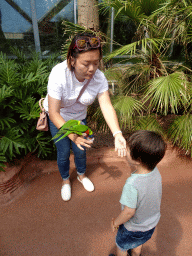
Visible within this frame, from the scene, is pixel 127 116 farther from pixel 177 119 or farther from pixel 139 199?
pixel 139 199

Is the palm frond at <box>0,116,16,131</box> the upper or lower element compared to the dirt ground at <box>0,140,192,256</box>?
upper

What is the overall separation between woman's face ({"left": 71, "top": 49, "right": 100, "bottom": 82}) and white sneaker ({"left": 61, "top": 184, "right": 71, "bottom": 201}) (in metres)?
1.32

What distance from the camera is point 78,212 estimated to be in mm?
1927

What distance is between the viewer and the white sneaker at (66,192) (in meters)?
2.04

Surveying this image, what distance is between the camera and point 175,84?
2.02 meters

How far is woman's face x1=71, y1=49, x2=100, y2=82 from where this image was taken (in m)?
1.24

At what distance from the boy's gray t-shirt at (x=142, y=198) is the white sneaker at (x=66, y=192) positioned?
108 centimetres

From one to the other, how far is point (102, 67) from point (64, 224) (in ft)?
6.68

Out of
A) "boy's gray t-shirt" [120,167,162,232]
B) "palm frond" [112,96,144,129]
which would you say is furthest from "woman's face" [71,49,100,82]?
"palm frond" [112,96,144,129]

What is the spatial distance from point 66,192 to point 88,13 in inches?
92.6

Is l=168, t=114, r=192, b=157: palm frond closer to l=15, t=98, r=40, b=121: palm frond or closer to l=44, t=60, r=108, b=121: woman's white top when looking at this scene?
l=44, t=60, r=108, b=121: woman's white top

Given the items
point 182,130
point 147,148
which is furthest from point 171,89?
point 147,148

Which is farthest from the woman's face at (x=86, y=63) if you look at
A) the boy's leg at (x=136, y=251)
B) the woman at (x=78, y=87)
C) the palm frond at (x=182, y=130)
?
the palm frond at (x=182, y=130)

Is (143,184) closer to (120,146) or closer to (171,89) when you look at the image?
(120,146)
